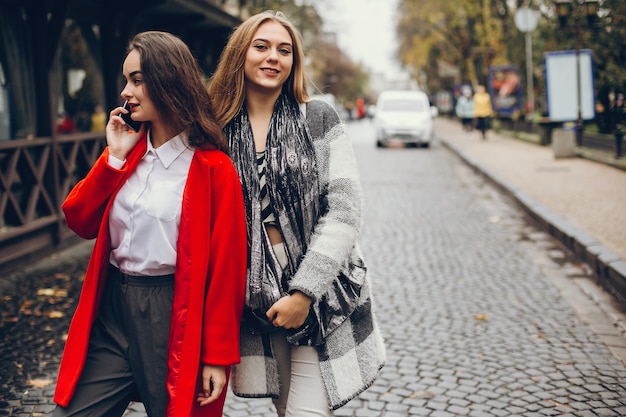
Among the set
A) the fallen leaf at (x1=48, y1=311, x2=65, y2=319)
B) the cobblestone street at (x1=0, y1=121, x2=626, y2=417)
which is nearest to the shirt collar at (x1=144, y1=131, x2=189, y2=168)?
the cobblestone street at (x1=0, y1=121, x2=626, y2=417)

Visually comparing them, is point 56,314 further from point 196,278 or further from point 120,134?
point 196,278

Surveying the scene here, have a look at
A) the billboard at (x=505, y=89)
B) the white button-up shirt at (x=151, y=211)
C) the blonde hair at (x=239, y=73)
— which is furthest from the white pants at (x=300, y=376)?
the billboard at (x=505, y=89)

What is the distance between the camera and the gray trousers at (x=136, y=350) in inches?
84.9

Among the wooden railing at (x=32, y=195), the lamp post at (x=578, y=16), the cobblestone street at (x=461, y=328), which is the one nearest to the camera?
the cobblestone street at (x=461, y=328)

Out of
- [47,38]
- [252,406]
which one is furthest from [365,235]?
[252,406]

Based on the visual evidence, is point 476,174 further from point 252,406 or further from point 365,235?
point 252,406

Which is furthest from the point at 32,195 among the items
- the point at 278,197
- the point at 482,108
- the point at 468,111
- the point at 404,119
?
the point at 468,111

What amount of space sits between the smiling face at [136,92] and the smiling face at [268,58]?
35 cm

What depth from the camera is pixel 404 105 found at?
950 inches

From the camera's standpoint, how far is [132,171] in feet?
7.38

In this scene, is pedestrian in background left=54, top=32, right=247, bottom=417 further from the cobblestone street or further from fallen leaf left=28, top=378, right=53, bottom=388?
fallen leaf left=28, top=378, right=53, bottom=388

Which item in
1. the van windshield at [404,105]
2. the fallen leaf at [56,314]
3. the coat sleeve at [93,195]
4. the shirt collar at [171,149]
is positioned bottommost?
the fallen leaf at [56,314]

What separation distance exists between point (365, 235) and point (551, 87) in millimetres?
10676

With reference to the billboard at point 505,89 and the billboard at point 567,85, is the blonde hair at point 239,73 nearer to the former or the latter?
the billboard at point 567,85
